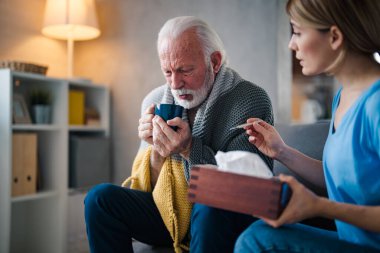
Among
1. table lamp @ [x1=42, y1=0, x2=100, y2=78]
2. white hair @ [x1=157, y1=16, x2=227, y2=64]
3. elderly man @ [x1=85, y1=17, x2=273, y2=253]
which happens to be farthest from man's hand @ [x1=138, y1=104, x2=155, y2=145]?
table lamp @ [x1=42, y1=0, x2=100, y2=78]

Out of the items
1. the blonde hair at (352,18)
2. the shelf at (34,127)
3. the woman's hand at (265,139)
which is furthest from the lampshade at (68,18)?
the blonde hair at (352,18)

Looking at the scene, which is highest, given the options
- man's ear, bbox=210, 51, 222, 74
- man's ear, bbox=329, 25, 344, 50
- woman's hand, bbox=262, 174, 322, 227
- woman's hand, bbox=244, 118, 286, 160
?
man's ear, bbox=210, 51, 222, 74

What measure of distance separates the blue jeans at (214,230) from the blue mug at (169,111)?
311 mm

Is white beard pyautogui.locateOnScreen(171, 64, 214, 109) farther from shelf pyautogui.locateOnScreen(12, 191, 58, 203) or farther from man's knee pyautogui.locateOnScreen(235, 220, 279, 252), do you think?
shelf pyautogui.locateOnScreen(12, 191, 58, 203)

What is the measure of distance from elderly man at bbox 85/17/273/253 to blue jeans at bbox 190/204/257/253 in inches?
8.7

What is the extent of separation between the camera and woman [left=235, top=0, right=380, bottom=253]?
76cm

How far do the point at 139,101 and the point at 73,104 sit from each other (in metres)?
0.42

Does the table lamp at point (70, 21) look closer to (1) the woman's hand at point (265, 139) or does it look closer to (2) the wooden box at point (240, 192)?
(1) the woman's hand at point (265, 139)

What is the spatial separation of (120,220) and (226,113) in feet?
1.58

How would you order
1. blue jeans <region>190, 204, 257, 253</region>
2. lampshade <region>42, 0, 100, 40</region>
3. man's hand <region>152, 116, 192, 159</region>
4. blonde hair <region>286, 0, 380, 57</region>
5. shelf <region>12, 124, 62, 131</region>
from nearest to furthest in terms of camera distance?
blonde hair <region>286, 0, 380, 57</region>, blue jeans <region>190, 204, 257, 253</region>, man's hand <region>152, 116, 192, 159</region>, shelf <region>12, 124, 62, 131</region>, lampshade <region>42, 0, 100, 40</region>

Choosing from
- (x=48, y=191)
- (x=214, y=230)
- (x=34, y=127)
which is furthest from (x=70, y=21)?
(x=214, y=230)

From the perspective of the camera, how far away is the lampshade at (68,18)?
263 cm

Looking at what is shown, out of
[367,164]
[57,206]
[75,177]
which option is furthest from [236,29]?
[367,164]

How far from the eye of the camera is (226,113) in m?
1.37
